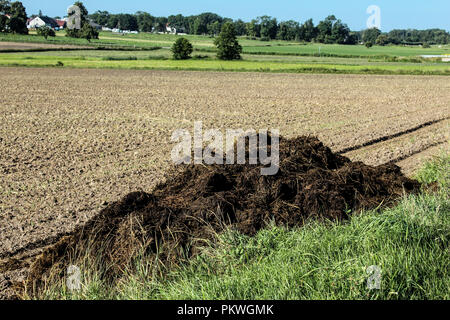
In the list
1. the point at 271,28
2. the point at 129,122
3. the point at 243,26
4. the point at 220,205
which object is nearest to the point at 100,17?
the point at 243,26

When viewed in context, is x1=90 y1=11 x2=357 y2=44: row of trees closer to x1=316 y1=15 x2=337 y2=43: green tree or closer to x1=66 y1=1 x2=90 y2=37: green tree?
x1=316 y1=15 x2=337 y2=43: green tree

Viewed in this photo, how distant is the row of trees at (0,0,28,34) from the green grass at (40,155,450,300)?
104544 millimetres

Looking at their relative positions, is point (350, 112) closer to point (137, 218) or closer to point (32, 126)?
point (32, 126)

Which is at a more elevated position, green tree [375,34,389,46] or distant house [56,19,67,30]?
distant house [56,19,67,30]

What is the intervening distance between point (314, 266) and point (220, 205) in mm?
2098

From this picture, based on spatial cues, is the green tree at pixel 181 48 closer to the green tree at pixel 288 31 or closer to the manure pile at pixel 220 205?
the manure pile at pixel 220 205

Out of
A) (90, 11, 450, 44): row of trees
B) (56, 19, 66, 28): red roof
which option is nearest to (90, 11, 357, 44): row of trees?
(90, 11, 450, 44): row of trees

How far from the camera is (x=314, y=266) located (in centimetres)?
561

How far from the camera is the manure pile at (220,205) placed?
6.68m

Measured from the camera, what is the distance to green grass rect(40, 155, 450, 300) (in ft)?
16.9

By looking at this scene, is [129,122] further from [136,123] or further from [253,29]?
[253,29]

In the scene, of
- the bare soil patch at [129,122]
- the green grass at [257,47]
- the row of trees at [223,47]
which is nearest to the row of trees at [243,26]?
the green grass at [257,47]

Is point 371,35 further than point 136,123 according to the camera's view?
Yes
